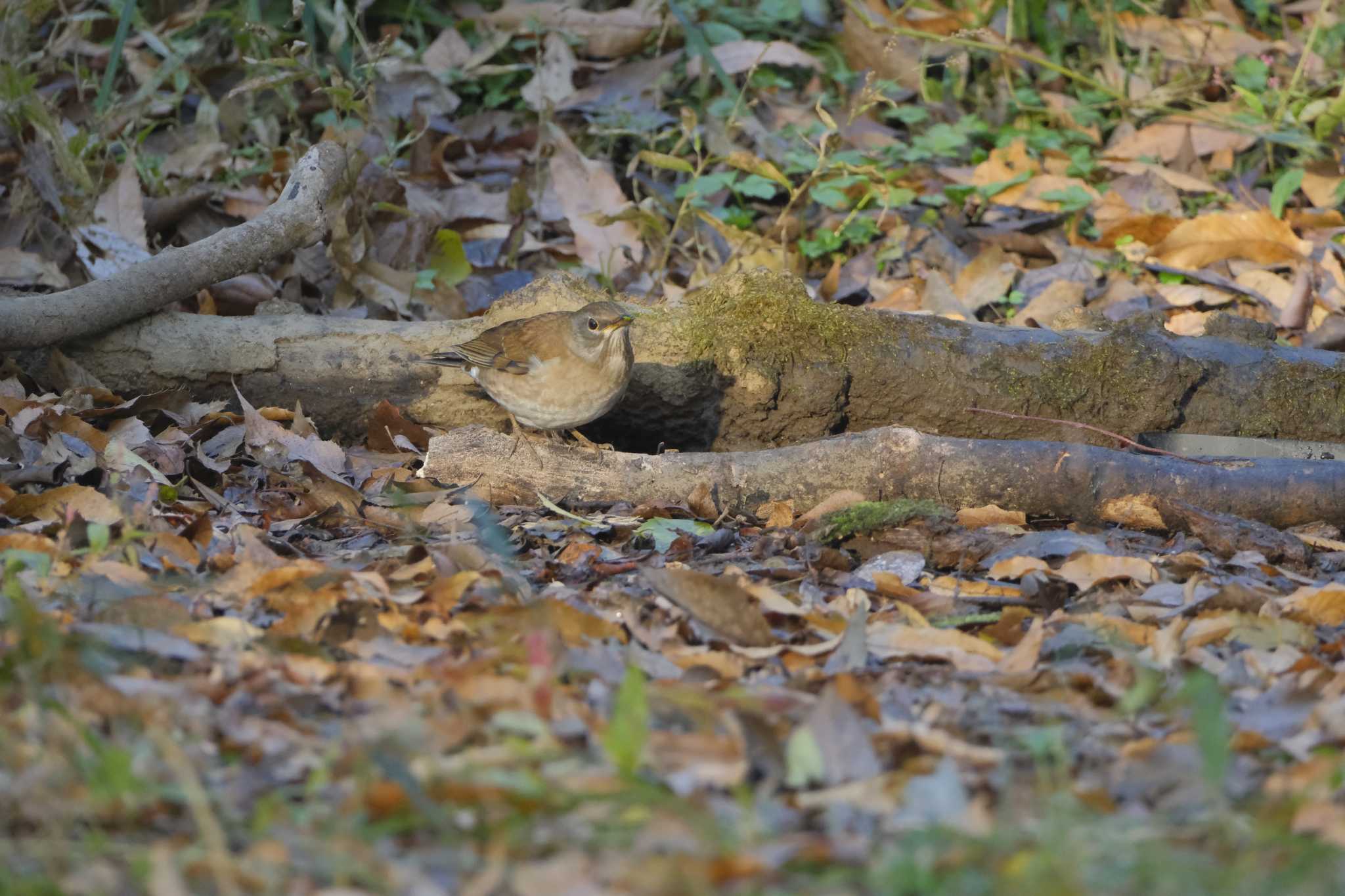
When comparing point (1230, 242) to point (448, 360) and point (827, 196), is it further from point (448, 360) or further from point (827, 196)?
point (448, 360)

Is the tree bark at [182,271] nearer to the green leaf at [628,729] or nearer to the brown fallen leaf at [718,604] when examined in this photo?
the brown fallen leaf at [718,604]

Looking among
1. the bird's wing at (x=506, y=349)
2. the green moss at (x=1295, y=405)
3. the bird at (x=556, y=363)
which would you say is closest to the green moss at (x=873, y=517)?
the bird at (x=556, y=363)

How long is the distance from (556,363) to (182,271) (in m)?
1.69

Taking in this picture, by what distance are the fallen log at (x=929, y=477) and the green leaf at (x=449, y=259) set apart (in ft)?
7.41

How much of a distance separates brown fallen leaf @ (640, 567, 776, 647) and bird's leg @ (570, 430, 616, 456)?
6.36 feet

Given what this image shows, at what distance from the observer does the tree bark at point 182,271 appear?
5773 millimetres

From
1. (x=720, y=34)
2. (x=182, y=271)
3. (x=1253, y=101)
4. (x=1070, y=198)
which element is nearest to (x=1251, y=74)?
(x=1253, y=101)

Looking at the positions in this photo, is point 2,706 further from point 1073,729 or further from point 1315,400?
point 1315,400

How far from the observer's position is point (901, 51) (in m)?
9.80

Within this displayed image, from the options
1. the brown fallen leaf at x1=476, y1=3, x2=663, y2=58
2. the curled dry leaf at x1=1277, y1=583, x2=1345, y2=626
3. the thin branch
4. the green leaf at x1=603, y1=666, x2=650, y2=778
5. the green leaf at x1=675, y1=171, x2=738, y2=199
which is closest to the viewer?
the green leaf at x1=603, y1=666, x2=650, y2=778

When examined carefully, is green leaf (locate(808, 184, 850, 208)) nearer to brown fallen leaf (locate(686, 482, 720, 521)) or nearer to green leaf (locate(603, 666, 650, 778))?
brown fallen leaf (locate(686, 482, 720, 521))

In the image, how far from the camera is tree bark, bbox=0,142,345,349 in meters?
5.77

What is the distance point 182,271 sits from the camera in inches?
240

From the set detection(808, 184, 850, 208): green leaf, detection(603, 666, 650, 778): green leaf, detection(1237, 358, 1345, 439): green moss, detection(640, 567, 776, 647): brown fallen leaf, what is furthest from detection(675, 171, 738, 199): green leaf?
detection(603, 666, 650, 778): green leaf
